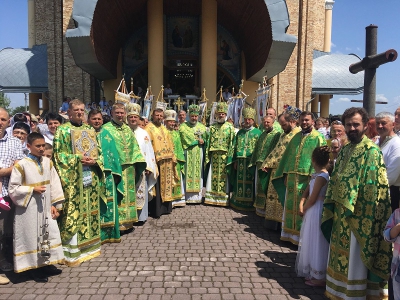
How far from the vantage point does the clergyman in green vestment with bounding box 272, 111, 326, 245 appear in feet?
15.1

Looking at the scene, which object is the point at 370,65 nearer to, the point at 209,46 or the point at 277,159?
the point at 277,159

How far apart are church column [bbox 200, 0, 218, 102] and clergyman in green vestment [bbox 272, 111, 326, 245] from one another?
34.7 feet

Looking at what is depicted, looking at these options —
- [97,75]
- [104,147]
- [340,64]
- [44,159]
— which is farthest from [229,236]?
[340,64]

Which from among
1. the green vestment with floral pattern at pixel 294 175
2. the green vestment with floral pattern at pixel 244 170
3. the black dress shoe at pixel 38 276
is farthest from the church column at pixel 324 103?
the black dress shoe at pixel 38 276

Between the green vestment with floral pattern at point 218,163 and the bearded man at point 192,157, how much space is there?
190 millimetres

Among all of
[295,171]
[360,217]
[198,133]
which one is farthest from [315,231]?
[198,133]

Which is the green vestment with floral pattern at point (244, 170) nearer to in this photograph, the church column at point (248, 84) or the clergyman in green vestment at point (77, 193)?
the clergyman in green vestment at point (77, 193)

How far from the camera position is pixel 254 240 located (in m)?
5.16

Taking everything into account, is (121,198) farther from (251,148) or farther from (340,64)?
(340,64)

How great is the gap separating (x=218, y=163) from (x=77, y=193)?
3.75 metres

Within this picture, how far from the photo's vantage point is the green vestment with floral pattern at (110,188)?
4.80 meters

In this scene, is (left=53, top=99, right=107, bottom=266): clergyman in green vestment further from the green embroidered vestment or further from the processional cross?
the processional cross

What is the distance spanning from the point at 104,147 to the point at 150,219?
202 centimetres

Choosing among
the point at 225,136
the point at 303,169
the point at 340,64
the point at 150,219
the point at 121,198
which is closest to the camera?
the point at 303,169
